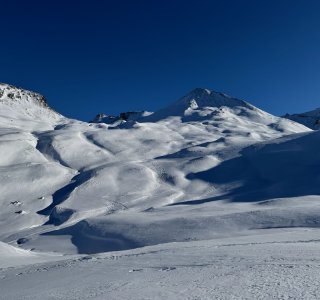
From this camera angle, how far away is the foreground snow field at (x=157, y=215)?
11352 millimetres

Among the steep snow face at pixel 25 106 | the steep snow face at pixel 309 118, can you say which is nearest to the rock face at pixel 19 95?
the steep snow face at pixel 25 106

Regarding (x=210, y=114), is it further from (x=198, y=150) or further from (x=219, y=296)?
(x=219, y=296)

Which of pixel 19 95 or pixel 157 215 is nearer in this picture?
pixel 157 215

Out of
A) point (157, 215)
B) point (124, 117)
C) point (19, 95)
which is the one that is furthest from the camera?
point (124, 117)

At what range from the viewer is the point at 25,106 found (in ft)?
470

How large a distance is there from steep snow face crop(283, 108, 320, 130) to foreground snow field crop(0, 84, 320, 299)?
238 feet

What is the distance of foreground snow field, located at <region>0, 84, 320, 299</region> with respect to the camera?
37.2ft

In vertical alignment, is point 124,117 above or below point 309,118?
above

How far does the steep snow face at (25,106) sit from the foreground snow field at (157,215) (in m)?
24.3

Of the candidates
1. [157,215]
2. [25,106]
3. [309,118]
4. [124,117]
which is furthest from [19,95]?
[157,215]

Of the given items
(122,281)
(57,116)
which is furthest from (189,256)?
(57,116)

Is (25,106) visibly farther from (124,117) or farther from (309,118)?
(309,118)

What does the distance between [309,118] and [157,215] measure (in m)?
154

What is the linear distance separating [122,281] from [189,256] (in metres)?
3.81
